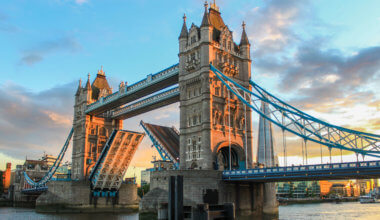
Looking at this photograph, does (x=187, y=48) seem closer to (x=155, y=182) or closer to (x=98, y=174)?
(x=155, y=182)

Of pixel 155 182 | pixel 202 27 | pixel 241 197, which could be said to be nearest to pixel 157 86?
pixel 202 27

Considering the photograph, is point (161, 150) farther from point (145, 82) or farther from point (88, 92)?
point (88, 92)

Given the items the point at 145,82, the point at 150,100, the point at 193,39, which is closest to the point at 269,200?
the point at 150,100

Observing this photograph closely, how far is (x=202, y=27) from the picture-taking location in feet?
148

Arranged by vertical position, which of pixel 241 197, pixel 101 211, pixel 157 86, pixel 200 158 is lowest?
pixel 101 211

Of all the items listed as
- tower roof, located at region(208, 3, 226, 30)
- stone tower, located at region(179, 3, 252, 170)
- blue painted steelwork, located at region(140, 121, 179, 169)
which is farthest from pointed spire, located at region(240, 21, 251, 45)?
blue painted steelwork, located at region(140, 121, 179, 169)

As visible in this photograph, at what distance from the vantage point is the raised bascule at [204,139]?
37.5 meters

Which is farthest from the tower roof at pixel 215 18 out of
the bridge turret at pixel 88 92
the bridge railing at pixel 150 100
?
the bridge turret at pixel 88 92

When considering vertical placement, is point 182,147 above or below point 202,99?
below

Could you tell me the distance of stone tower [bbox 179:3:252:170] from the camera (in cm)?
4288

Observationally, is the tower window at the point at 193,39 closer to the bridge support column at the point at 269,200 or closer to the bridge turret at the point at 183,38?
the bridge turret at the point at 183,38

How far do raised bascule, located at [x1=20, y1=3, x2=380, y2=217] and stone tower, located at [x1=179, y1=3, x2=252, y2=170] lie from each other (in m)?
0.12

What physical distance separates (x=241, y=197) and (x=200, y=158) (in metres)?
6.24

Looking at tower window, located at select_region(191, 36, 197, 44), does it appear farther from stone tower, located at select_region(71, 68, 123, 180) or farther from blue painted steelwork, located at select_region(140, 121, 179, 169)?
stone tower, located at select_region(71, 68, 123, 180)
